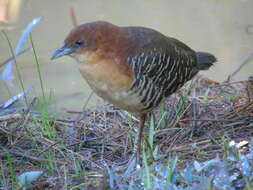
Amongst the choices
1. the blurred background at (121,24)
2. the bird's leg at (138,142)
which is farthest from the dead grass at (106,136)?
the blurred background at (121,24)

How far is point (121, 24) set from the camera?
785cm

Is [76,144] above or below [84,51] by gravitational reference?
below

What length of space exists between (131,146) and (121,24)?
3782 millimetres

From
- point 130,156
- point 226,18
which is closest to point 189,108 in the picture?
point 130,156

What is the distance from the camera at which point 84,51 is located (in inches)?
145

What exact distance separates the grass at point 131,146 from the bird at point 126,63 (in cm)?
26

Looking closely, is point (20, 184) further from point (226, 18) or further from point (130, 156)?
point (226, 18)

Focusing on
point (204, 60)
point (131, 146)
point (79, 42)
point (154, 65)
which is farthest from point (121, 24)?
point (79, 42)

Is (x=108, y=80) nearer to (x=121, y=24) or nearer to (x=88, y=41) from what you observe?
(x=88, y=41)

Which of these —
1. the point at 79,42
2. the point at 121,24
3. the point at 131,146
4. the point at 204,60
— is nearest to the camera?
the point at 79,42

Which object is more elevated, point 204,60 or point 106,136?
point 204,60

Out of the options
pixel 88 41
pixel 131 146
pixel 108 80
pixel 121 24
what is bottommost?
pixel 131 146

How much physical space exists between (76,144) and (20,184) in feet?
3.49

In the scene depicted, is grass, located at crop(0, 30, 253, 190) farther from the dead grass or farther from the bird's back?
the bird's back
